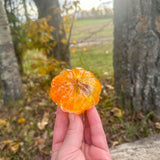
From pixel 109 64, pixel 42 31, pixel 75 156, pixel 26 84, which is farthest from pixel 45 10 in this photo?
pixel 75 156

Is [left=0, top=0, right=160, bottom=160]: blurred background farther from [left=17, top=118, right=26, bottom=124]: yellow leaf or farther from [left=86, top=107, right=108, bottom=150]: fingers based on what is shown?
[left=86, top=107, right=108, bottom=150]: fingers

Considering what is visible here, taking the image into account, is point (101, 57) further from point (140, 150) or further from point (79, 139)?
point (79, 139)

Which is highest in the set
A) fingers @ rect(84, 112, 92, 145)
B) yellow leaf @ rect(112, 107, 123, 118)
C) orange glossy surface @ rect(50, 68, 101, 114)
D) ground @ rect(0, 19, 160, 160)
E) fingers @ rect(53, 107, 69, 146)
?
orange glossy surface @ rect(50, 68, 101, 114)

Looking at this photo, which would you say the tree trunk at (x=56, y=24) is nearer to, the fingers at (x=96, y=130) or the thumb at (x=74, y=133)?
the fingers at (x=96, y=130)

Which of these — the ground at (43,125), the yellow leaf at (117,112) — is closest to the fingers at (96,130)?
the ground at (43,125)

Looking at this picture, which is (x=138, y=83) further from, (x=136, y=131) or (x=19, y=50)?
(x=19, y=50)

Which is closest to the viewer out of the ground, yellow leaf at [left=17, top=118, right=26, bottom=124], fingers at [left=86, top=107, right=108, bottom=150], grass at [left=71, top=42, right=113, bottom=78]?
fingers at [left=86, top=107, right=108, bottom=150]

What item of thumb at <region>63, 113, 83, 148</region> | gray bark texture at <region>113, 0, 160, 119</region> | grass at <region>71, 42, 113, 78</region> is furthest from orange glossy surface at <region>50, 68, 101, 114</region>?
grass at <region>71, 42, 113, 78</region>
